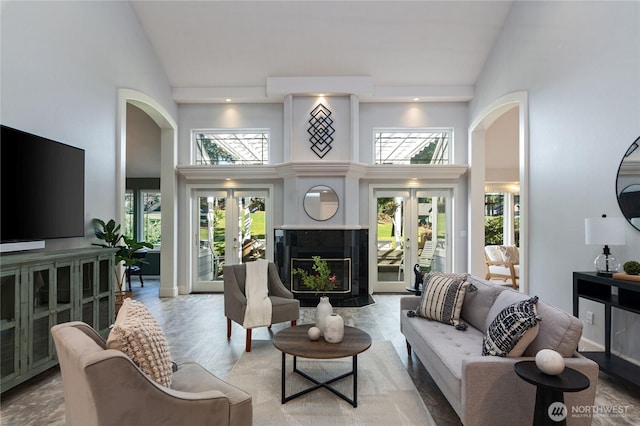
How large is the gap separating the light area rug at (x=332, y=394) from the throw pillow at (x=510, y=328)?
2.15 ft

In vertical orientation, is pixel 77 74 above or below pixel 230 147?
above

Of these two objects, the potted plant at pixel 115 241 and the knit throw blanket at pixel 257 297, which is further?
the potted plant at pixel 115 241

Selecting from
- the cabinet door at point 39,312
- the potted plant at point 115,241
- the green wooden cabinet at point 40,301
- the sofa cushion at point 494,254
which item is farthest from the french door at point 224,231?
the sofa cushion at point 494,254

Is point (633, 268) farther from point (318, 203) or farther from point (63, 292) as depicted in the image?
point (63, 292)

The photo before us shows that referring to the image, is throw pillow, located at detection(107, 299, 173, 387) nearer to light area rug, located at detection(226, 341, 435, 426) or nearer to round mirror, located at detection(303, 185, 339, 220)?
light area rug, located at detection(226, 341, 435, 426)

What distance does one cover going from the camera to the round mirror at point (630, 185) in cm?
294

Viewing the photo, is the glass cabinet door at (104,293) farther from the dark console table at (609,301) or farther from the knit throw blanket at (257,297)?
the dark console table at (609,301)

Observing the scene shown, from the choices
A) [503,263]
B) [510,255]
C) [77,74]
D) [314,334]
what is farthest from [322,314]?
[510,255]

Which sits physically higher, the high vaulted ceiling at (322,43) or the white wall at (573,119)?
the high vaulted ceiling at (322,43)

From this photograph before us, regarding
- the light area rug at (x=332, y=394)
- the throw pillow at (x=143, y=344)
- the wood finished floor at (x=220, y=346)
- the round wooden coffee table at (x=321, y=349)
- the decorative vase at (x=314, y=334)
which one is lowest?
the wood finished floor at (x=220, y=346)

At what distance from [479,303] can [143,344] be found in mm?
2552

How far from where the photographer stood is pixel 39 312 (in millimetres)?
2705

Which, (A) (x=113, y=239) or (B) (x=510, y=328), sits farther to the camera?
(A) (x=113, y=239)

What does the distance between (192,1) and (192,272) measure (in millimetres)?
4408
